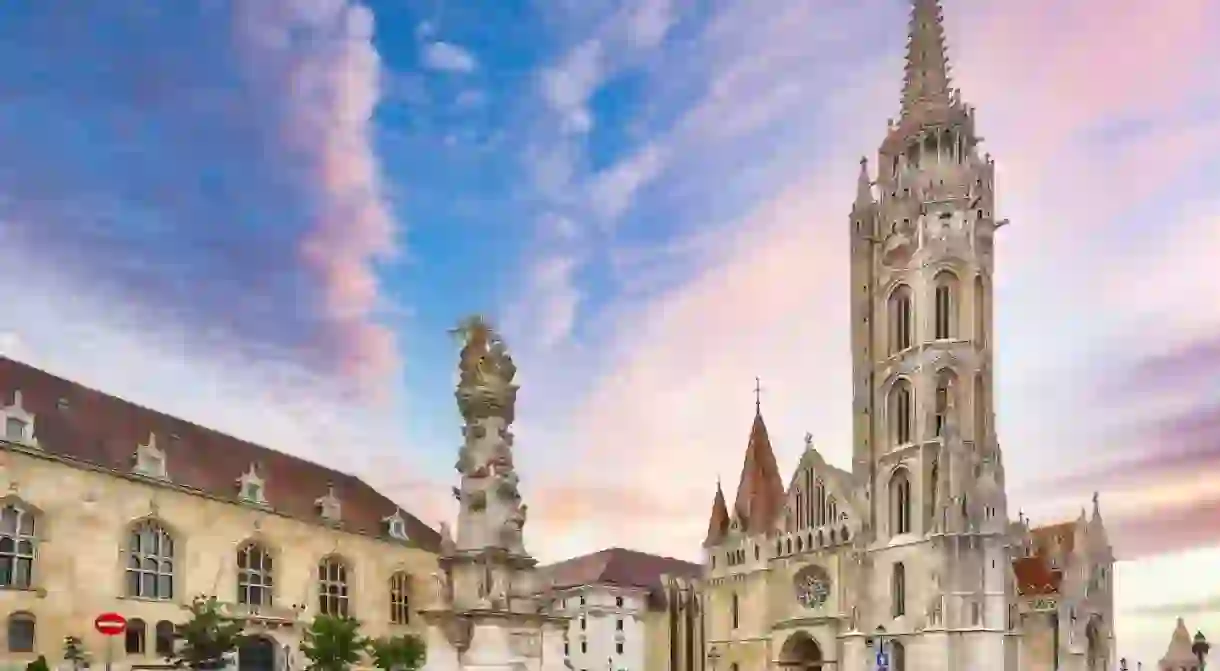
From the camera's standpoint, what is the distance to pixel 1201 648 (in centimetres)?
4700

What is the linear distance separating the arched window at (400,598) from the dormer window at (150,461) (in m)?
11.1

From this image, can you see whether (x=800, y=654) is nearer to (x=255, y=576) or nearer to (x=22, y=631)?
(x=255, y=576)

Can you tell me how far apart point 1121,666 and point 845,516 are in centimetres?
1186

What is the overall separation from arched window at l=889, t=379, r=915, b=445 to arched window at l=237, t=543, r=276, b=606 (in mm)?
22857

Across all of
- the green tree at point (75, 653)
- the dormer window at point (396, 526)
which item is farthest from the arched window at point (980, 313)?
the green tree at point (75, 653)

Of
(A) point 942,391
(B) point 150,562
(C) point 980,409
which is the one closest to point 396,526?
(B) point 150,562

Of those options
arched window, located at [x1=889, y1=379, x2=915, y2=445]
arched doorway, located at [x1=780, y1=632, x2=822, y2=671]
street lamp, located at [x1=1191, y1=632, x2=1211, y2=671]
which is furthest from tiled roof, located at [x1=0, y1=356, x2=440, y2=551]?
street lamp, located at [x1=1191, y1=632, x2=1211, y2=671]

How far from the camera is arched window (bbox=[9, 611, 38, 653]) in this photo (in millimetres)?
26922

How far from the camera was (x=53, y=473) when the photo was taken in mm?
28703

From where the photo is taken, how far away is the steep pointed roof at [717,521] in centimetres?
5122

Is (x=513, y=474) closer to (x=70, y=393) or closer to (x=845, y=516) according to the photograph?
(x=70, y=393)

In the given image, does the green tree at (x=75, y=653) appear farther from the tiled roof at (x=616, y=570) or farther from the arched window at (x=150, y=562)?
the tiled roof at (x=616, y=570)

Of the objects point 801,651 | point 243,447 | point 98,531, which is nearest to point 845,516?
point 801,651

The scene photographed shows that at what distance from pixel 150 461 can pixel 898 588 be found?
83.7ft
